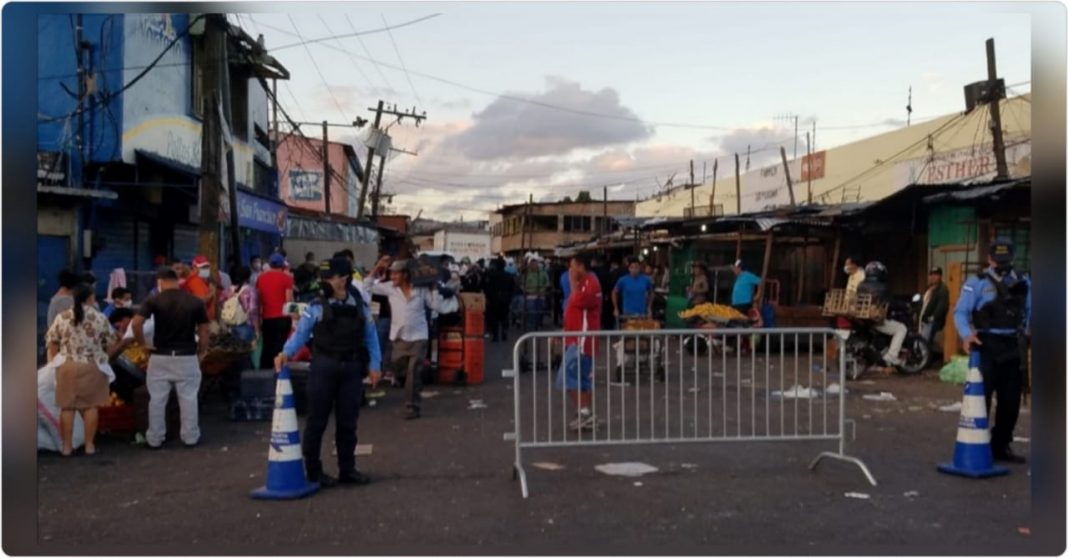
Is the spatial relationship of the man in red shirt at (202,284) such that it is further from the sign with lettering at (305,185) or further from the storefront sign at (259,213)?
the sign with lettering at (305,185)

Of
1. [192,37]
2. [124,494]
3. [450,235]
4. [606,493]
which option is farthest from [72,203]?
[450,235]

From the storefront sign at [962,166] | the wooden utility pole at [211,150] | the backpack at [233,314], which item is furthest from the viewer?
the storefront sign at [962,166]

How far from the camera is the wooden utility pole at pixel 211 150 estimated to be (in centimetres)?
1277

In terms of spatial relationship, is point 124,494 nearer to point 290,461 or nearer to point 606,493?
point 290,461

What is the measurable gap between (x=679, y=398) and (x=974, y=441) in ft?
11.4

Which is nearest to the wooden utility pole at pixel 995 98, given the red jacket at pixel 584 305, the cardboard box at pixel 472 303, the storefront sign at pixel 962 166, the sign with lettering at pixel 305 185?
the storefront sign at pixel 962 166

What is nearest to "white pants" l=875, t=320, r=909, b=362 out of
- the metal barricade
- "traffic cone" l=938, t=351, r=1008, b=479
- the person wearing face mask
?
the metal barricade

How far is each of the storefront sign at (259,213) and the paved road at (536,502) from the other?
25.6ft

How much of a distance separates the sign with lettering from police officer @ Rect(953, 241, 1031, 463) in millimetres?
42464

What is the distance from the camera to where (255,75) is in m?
23.4

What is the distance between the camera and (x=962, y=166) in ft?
100

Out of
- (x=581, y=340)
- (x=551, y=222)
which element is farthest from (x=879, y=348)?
(x=551, y=222)

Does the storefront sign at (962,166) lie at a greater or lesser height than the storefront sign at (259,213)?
greater

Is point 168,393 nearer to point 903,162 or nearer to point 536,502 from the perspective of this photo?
point 536,502
